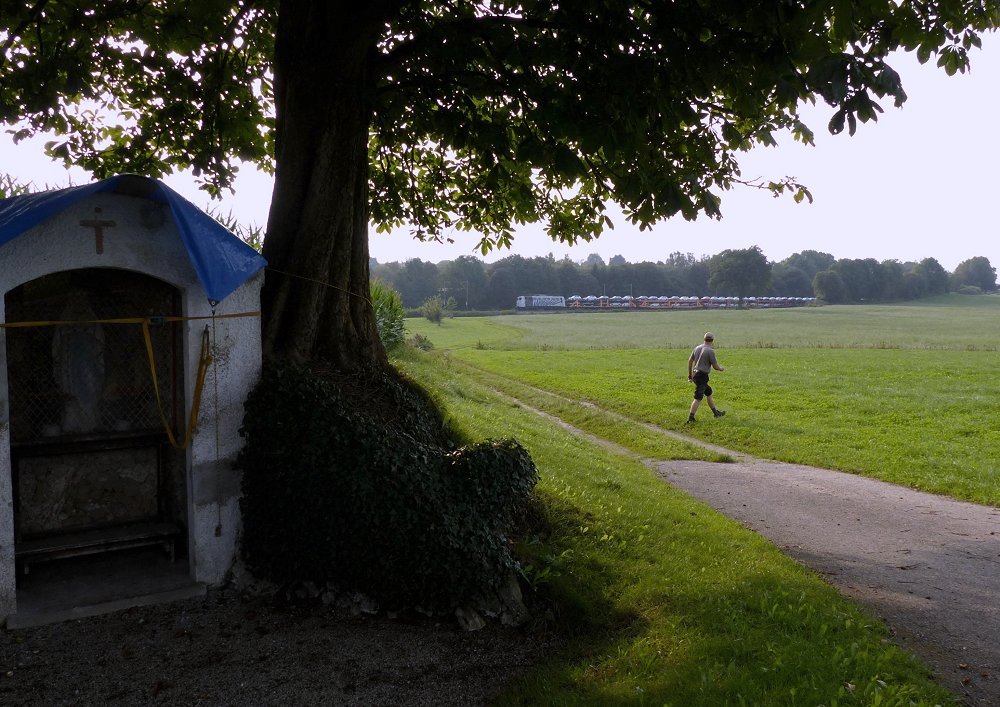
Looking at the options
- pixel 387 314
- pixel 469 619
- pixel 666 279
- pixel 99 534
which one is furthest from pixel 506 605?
pixel 666 279

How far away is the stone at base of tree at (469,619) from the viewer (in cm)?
619

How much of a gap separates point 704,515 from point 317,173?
6265 millimetres

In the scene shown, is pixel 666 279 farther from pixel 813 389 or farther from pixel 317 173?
pixel 317 173

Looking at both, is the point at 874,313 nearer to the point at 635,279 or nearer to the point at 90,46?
the point at 635,279

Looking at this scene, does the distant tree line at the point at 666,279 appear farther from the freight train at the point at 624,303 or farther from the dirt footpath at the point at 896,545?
the dirt footpath at the point at 896,545

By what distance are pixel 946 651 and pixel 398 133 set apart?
8399mm

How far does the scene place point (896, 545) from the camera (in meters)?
8.98

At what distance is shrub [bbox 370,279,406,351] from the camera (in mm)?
22609

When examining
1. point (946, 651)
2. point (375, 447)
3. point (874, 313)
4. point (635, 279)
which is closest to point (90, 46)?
point (375, 447)

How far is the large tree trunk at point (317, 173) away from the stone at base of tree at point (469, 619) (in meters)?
2.84

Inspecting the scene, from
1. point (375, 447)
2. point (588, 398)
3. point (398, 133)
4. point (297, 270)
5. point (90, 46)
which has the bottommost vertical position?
point (588, 398)

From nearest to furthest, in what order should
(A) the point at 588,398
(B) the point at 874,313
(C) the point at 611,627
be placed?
(C) the point at 611,627
(A) the point at 588,398
(B) the point at 874,313

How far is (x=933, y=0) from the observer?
663 cm

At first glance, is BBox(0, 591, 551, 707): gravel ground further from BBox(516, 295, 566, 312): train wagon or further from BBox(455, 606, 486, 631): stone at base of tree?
BBox(516, 295, 566, 312): train wagon
